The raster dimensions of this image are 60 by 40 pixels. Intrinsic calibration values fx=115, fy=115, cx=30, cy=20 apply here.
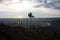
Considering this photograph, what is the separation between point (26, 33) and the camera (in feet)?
5.07

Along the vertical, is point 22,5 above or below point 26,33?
above

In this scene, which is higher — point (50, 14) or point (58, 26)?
point (50, 14)

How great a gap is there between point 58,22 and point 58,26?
54mm

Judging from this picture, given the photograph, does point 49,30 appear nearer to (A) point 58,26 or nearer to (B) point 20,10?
(A) point 58,26

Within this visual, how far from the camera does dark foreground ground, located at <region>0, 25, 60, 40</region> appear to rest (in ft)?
5.07

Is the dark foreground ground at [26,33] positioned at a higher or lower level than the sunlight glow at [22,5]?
lower

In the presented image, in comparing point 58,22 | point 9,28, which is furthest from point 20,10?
point 58,22

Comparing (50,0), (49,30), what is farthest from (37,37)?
(50,0)

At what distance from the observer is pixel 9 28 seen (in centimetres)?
155

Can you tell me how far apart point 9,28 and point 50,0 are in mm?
680

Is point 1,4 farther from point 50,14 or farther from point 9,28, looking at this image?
point 50,14

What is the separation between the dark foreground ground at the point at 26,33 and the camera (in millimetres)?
1546

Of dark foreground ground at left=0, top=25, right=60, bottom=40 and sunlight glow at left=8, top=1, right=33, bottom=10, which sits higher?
sunlight glow at left=8, top=1, right=33, bottom=10

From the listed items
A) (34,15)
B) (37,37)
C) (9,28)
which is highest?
(34,15)
